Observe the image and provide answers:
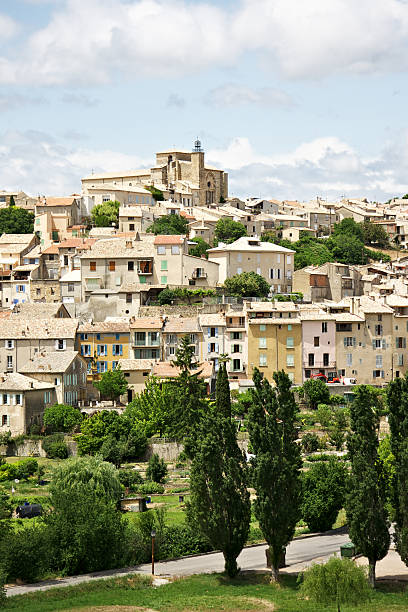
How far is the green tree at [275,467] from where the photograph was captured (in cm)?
3831

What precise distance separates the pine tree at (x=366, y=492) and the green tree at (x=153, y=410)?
92.5 feet

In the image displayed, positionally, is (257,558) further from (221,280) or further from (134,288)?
(221,280)

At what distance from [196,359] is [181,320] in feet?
13.2

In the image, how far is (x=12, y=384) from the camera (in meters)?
66.3

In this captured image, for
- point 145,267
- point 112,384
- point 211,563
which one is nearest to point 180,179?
point 145,267

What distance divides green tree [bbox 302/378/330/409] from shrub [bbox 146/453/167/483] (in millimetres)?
15730

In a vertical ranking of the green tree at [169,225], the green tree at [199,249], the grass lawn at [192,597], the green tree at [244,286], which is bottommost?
the grass lawn at [192,597]

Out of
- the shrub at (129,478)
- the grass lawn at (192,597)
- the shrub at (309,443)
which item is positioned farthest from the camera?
the shrub at (309,443)

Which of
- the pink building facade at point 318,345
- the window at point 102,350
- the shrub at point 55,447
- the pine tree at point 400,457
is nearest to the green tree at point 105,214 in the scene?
the window at point 102,350

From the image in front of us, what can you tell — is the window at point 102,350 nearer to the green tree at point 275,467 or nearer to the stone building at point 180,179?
the green tree at point 275,467

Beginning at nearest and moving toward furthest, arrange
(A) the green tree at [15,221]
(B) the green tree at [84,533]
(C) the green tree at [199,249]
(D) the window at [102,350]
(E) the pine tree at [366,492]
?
(E) the pine tree at [366,492], (B) the green tree at [84,533], (D) the window at [102,350], (C) the green tree at [199,249], (A) the green tree at [15,221]

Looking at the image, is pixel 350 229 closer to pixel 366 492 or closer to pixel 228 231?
pixel 228 231

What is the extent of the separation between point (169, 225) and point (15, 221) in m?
17.1

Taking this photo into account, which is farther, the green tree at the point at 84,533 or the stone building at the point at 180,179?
the stone building at the point at 180,179
